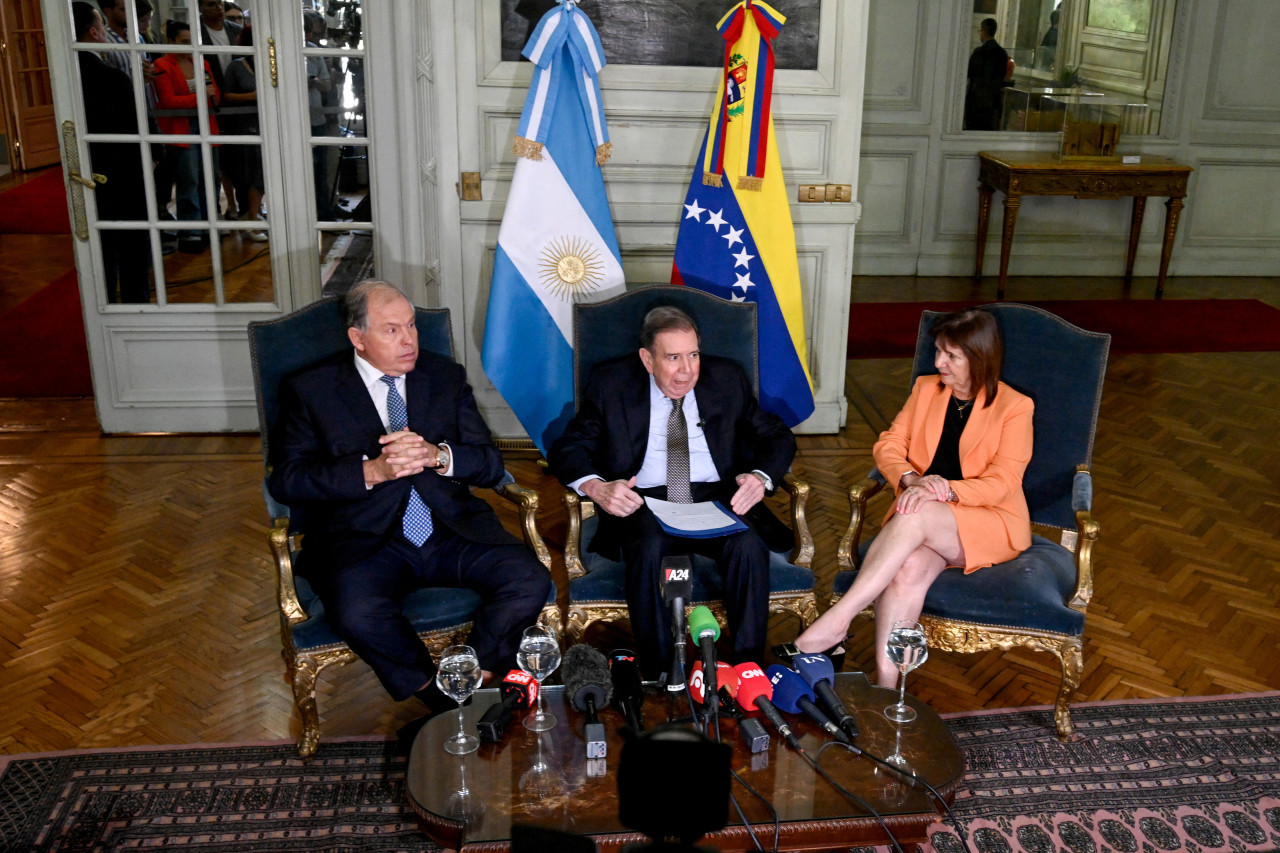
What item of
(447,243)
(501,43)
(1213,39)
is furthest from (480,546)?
(1213,39)

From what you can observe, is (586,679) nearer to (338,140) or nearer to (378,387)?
(378,387)

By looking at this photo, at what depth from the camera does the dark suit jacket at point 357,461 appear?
10.4 feet

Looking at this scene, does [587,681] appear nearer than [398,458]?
Yes

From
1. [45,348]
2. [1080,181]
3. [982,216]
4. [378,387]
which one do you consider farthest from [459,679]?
[982,216]

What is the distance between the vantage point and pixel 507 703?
2576mm

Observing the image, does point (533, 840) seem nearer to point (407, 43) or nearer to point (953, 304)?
point (407, 43)

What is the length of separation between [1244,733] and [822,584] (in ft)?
4.42

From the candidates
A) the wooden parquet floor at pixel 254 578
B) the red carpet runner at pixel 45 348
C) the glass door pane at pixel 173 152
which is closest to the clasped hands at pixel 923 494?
the wooden parquet floor at pixel 254 578

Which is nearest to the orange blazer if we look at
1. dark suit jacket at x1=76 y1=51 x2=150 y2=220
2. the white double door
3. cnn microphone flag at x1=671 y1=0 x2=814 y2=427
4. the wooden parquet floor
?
the wooden parquet floor

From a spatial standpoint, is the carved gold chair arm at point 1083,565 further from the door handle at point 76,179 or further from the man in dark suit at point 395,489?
the door handle at point 76,179

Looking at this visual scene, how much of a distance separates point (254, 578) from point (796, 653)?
2.09 m

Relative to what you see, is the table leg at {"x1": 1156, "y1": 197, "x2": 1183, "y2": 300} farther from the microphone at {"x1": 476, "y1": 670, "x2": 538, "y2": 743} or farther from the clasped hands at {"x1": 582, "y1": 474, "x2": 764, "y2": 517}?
the microphone at {"x1": 476, "y1": 670, "x2": 538, "y2": 743}

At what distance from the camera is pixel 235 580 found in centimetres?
407

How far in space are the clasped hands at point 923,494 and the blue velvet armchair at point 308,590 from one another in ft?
3.30
